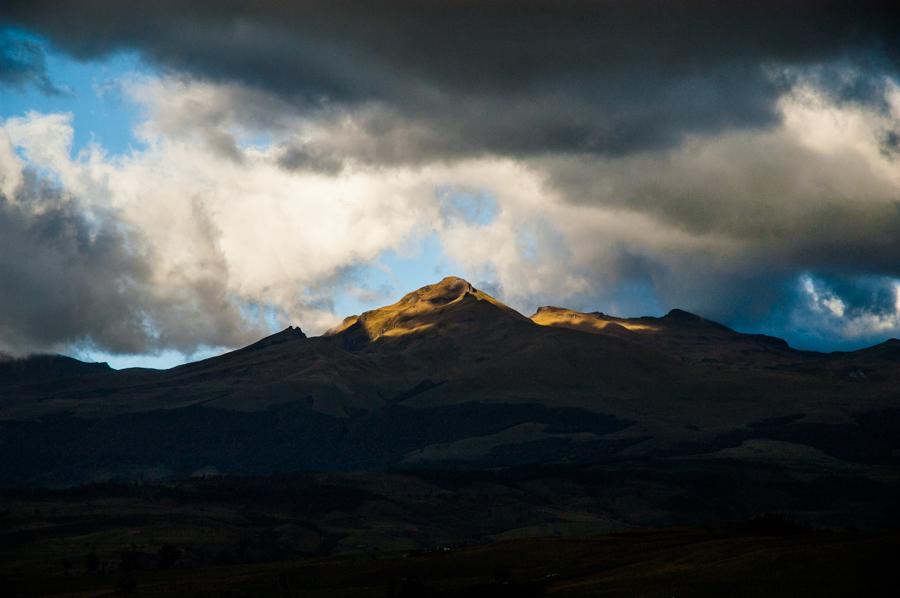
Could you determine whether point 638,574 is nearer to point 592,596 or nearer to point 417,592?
point 592,596

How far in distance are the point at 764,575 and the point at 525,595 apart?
120 feet

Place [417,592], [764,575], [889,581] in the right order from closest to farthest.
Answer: [889,581], [764,575], [417,592]

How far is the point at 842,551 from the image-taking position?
159 meters

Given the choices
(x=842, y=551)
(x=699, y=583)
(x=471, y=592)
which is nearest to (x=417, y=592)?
(x=471, y=592)

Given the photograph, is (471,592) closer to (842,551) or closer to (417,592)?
(417,592)

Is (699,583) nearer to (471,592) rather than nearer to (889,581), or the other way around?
(889,581)

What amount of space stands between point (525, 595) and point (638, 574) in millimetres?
18174

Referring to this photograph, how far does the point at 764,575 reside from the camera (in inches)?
6265

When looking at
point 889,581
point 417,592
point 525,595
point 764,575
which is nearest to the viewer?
point 889,581

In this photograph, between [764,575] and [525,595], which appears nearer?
[764,575]

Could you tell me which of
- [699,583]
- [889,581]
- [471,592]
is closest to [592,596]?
[699,583]

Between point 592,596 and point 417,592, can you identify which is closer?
point 592,596

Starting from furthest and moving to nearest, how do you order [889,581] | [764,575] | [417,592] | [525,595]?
[417,592] → [525,595] → [764,575] → [889,581]

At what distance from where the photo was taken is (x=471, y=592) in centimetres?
18512
